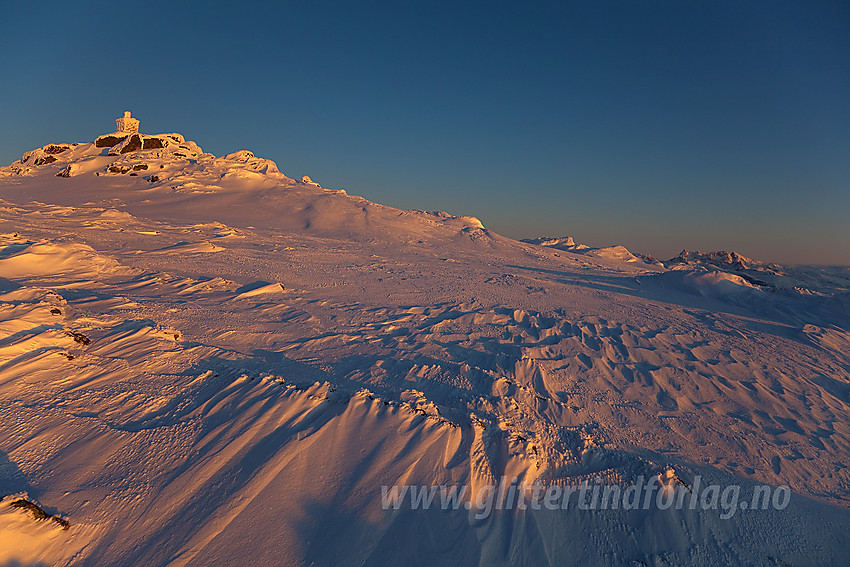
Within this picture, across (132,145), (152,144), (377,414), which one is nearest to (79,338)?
(377,414)

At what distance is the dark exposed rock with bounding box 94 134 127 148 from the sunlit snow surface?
45.1m

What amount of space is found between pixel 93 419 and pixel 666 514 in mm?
5992

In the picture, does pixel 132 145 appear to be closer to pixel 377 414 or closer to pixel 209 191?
pixel 209 191

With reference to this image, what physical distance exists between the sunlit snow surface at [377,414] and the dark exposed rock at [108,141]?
45089 millimetres

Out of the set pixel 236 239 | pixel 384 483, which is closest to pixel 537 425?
pixel 384 483

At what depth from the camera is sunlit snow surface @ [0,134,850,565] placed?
9.96ft

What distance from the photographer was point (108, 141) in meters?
43.0

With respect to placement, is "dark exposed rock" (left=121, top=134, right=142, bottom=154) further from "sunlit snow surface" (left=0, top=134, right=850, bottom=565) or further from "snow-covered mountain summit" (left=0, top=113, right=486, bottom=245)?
"sunlit snow surface" (left=0, top=134, right=850, bottom=565)

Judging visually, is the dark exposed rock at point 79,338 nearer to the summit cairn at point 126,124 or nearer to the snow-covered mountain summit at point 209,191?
the snow-covered mountain summit at point 209,191

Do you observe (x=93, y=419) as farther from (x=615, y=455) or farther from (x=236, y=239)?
(x=236, y=239)

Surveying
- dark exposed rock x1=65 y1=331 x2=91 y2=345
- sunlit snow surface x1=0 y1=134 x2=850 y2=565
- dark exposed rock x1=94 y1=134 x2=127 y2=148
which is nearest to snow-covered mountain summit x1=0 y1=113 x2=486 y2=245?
dark exposed rock x1=94 y1=134 x2=127 y2=148

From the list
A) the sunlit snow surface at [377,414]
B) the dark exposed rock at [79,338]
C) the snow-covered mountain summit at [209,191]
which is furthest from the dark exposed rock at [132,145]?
the dark exposed rock at [79,338]

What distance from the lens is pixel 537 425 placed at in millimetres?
5016

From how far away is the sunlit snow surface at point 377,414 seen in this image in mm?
3035
